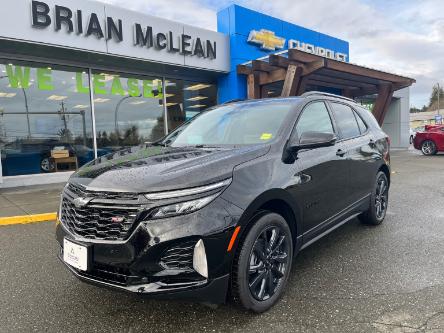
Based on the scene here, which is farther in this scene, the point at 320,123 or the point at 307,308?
the point at 320,123

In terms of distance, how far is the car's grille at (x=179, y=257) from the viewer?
2.29m

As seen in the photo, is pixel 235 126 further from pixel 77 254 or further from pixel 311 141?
pixel 77 254

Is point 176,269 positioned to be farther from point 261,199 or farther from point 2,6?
point 2,6

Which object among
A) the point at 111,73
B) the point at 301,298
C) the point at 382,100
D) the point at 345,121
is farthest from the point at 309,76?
the point at 301,298

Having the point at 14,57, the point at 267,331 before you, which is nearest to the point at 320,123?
the point at 267,331

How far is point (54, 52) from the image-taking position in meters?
9.28

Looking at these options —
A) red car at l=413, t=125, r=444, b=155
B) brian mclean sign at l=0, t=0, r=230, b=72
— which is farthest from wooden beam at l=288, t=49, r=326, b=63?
red car at l=413, t=125, r=444, b=155

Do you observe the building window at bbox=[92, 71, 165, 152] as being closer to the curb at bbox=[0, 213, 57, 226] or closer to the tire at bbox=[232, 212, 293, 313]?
the curb at bbox=[0, 213, 57, 226]

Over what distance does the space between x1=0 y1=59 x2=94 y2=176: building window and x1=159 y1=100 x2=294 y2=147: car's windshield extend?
7.21 meters

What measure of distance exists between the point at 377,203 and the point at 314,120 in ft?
6.55

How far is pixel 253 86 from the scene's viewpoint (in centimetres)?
1183

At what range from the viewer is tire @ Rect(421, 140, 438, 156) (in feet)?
55.2

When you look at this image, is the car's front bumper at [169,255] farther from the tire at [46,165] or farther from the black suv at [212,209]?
the tire at [46,165]

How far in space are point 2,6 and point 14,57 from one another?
1.59m
